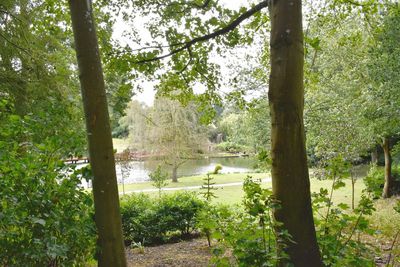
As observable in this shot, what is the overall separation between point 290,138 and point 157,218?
4.69m

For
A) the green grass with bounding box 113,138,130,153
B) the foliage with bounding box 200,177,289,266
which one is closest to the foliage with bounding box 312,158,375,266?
the foliage with bounding box 200,177,289,266

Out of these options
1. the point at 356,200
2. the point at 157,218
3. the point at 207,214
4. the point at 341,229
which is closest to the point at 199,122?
the point at 207,214

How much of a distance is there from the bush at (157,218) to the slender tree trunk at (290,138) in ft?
13.5

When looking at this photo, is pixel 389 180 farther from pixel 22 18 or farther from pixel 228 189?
pixel 22 18

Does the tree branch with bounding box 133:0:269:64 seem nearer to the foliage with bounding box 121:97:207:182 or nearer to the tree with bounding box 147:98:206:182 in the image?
the foliage with bounding box 121:97:207:182

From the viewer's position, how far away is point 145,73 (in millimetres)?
3643

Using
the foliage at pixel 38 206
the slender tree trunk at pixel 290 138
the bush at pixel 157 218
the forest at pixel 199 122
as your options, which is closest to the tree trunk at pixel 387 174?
the forest at pixel 199 122

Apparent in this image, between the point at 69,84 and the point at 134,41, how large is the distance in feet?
12.5

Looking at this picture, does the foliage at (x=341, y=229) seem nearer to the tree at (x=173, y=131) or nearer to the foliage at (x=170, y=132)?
the foliage at (x=170, y=132)

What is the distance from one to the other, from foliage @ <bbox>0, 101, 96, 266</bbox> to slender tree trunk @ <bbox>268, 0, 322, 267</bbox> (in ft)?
4.04

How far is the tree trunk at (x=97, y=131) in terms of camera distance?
2.18 meters

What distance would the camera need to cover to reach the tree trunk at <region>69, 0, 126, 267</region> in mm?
2180

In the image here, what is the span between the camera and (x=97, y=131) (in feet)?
7.16

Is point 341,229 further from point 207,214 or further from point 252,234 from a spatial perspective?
point 207,214
